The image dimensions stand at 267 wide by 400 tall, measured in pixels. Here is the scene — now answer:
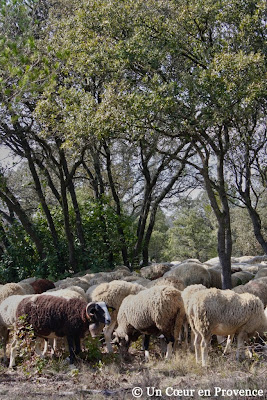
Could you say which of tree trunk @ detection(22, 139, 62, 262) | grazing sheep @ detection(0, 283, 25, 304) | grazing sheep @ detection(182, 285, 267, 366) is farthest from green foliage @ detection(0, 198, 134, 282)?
grazing sheep @ detection(182, 285, 267, 366)

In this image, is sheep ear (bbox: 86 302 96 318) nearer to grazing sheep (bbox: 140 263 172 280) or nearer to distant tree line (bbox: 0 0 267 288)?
distant tree line (bbox: 0 0 267 288)

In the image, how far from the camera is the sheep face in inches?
362

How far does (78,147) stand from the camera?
54.8ft

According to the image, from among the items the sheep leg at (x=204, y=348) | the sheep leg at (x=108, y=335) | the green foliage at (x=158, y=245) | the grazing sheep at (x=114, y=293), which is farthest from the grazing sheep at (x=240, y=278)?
the green foliage at (x=158, y=245)

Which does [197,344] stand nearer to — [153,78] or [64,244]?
[153,78]

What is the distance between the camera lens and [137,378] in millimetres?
8430

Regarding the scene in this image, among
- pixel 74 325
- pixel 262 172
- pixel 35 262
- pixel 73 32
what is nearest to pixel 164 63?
pixel 73 32

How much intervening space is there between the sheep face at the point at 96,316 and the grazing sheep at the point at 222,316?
5.24ft

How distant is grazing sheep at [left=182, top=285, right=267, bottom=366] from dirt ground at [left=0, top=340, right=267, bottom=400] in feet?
1.41

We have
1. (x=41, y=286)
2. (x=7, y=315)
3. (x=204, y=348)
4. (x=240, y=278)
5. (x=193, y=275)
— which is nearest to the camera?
(x=204, y=348)

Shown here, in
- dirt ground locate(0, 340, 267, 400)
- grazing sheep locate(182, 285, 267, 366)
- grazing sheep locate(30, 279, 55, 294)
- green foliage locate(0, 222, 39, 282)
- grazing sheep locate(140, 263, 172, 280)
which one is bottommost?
dirt ground locate(0, 340, 267, 400)

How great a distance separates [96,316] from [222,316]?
2301 mm

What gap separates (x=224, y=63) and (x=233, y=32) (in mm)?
3015

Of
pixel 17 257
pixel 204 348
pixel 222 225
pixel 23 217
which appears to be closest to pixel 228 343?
pixel 204 348
